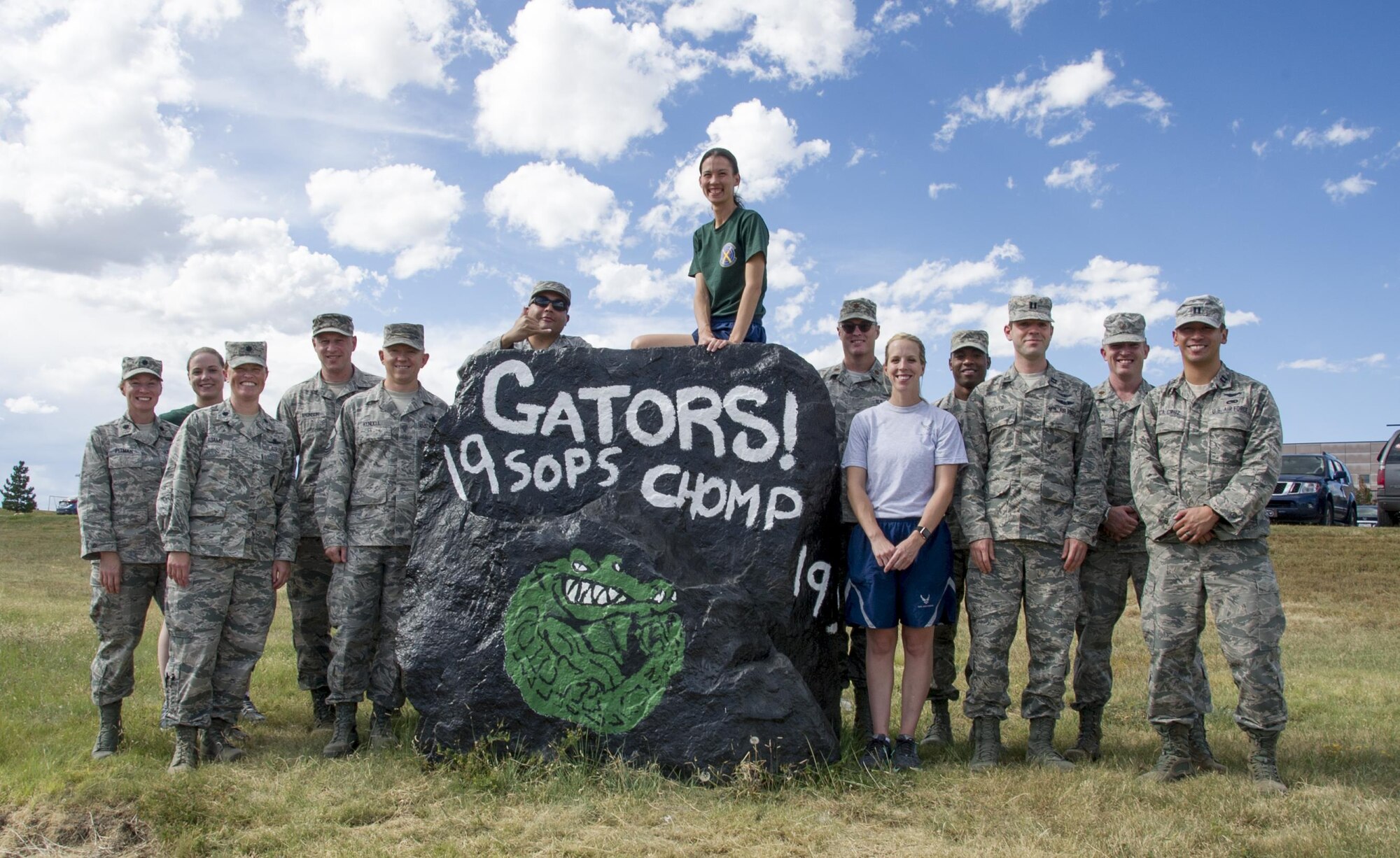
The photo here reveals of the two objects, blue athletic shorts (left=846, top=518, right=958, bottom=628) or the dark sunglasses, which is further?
the dark sunglasses

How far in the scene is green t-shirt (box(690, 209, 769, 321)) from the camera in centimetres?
518

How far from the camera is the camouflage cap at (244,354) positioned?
5.37 metres

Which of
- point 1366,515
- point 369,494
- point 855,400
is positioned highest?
point 855,400

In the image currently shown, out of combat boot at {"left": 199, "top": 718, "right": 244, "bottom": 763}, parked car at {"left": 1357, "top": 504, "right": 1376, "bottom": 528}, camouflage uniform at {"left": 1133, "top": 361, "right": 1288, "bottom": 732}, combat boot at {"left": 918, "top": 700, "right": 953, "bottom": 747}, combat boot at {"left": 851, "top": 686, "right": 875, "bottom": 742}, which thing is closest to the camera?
camouflage uniform at {"left": 1133, "top": 361, "right": 1288, "bottom": 732}

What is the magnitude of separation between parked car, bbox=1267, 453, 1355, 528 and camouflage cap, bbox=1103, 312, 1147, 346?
12770 millimetres

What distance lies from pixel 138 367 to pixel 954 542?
478 cm

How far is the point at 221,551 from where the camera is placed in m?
5.04

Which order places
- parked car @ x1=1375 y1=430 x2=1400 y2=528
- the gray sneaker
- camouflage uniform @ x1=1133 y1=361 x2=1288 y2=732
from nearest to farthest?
camouflage uniform @ x1=1133 y1=361 x2=1288 y2=732 < the gray sneaker < parked car @ x1=1375 y1=430 x2=1400 y2=528

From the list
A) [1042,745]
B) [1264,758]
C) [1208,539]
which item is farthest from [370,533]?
[1264,758]

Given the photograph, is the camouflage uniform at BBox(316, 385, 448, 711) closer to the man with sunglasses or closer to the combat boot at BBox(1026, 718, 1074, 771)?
the man with sunglasses

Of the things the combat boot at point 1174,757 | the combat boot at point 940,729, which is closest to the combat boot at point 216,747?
the combat boot at point 940,729

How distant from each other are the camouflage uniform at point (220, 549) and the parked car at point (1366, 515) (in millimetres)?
23874

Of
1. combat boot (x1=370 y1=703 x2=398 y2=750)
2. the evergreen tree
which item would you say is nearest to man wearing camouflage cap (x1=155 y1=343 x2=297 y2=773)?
combat boot (x1=370 y1=703 x2=398 y2=750)

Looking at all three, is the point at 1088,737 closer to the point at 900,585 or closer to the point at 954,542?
the point at 954,542
